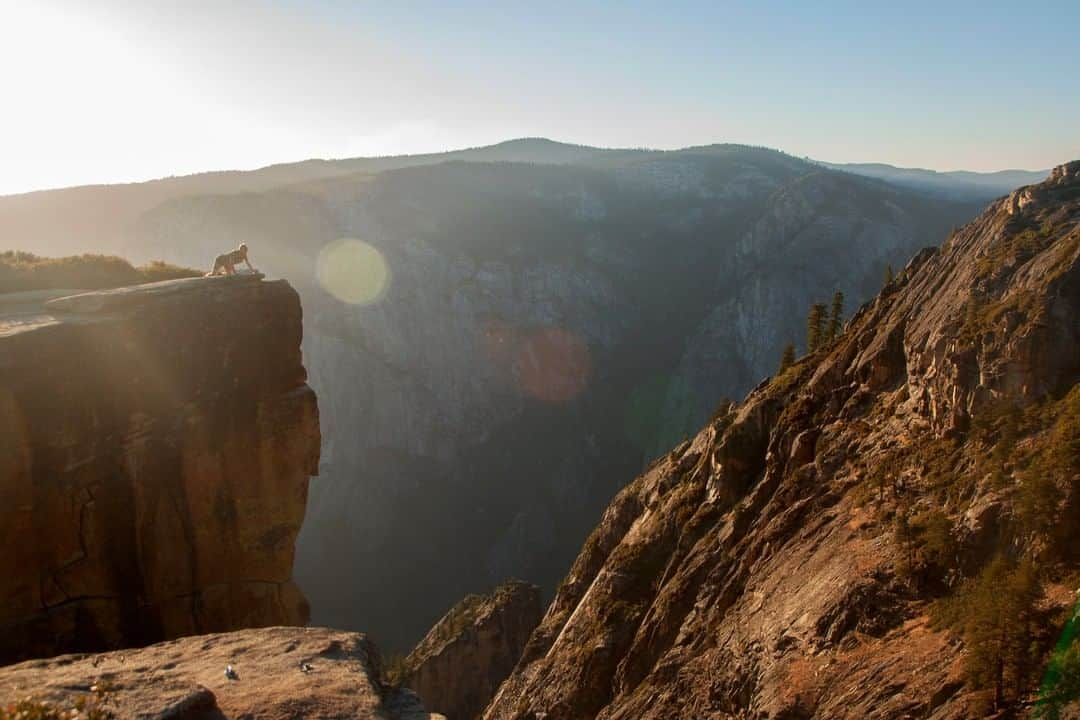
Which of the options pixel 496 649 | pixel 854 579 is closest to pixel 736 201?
pixel 496 649

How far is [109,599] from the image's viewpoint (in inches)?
739

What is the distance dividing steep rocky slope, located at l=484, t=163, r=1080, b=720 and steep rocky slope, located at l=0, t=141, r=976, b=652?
7771cm

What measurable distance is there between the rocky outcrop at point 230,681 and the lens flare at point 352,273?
384 ft

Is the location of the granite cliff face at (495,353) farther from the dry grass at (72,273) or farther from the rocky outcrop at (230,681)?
the rocky outcrop at (230,681)

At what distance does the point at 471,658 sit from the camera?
193 feet

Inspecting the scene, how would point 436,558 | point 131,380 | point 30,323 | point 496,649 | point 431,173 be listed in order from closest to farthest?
point 30,323
point 131,380
point 496,649
point 436,558
point 431,173

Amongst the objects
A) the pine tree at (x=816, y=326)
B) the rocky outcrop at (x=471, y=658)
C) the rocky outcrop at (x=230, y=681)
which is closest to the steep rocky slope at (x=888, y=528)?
the rocky outcrop at (x=230, y=681)

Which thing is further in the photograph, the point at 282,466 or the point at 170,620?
the point at 282,466

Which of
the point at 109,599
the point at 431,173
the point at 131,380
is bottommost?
the point at 109,599

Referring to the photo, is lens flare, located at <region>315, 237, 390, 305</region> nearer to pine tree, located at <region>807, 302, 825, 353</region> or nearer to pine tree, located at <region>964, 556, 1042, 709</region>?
pine tree, located at <region>807, 302, 825, 353</region>

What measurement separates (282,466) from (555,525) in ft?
320

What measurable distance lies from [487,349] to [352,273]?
29130 mm

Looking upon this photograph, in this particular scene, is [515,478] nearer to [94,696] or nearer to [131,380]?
[131,380]

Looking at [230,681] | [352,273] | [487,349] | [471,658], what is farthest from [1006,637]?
[352,273]
